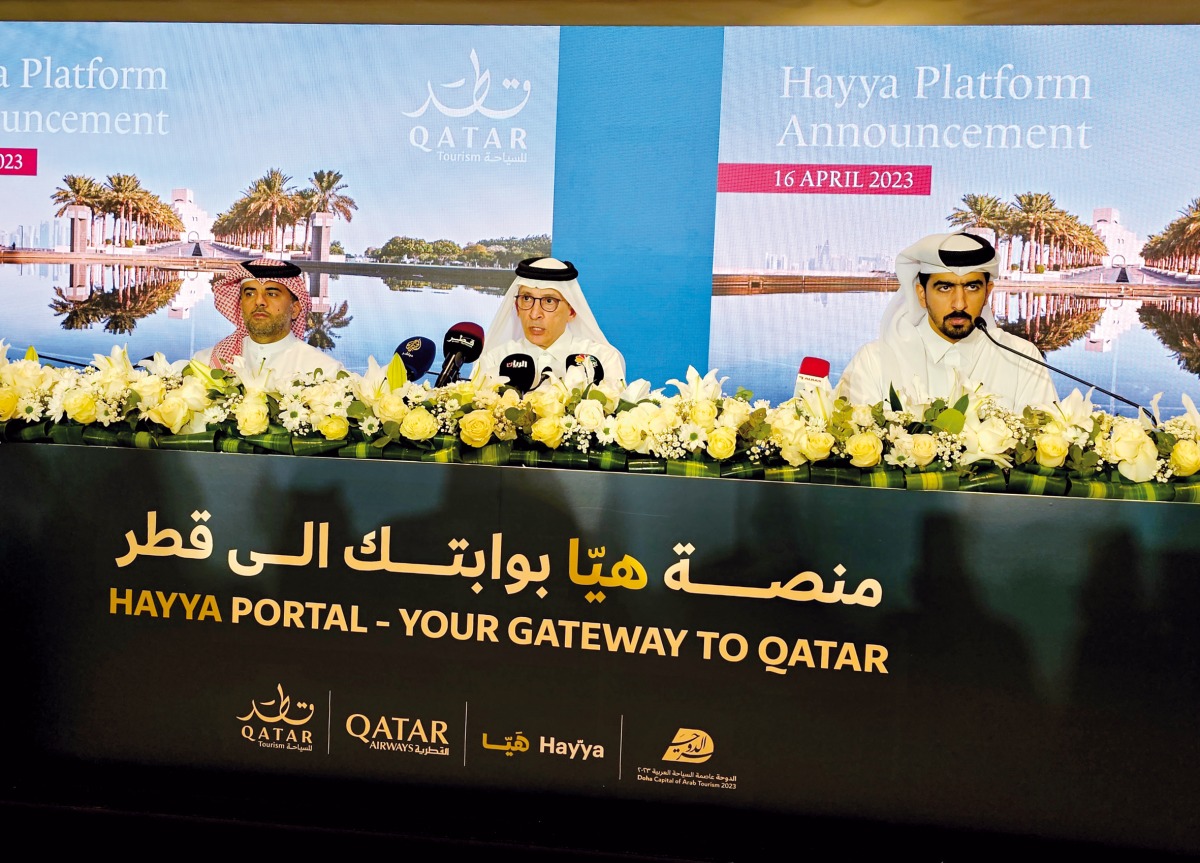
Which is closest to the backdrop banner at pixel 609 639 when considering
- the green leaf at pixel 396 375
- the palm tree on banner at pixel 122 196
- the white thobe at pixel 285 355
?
the green leaf at pixel 396 375

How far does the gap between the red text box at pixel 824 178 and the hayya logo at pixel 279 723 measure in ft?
11.8

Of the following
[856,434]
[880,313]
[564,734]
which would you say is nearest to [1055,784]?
[856,434]

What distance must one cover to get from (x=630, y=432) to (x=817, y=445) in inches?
15.1

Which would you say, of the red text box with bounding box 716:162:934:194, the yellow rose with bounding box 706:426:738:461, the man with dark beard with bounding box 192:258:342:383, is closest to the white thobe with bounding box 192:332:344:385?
the man with dark beard with bounding box 192:258:342:383

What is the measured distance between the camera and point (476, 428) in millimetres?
2127

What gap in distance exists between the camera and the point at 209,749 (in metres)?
2.20

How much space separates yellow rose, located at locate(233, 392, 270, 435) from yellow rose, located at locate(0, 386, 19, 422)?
0.49 m

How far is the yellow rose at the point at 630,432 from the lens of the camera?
2105 mm

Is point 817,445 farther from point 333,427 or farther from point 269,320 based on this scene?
point 269,320

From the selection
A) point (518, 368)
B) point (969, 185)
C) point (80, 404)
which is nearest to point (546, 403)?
point (80, 404)

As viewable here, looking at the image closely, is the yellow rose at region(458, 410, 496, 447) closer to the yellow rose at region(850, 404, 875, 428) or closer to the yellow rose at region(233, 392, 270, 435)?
the yellow rose at region(233, 392, 270, 435)

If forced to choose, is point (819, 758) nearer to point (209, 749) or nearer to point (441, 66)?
point (209, 749)

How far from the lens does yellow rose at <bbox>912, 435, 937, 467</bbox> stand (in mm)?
2039

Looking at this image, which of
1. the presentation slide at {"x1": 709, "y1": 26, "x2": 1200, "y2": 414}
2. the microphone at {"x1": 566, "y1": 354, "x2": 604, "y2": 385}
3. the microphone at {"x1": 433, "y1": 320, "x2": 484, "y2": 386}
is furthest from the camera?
the presentation slide at {"x1": 709, "y1": 26, "x2": 1200, "y2": 414}
